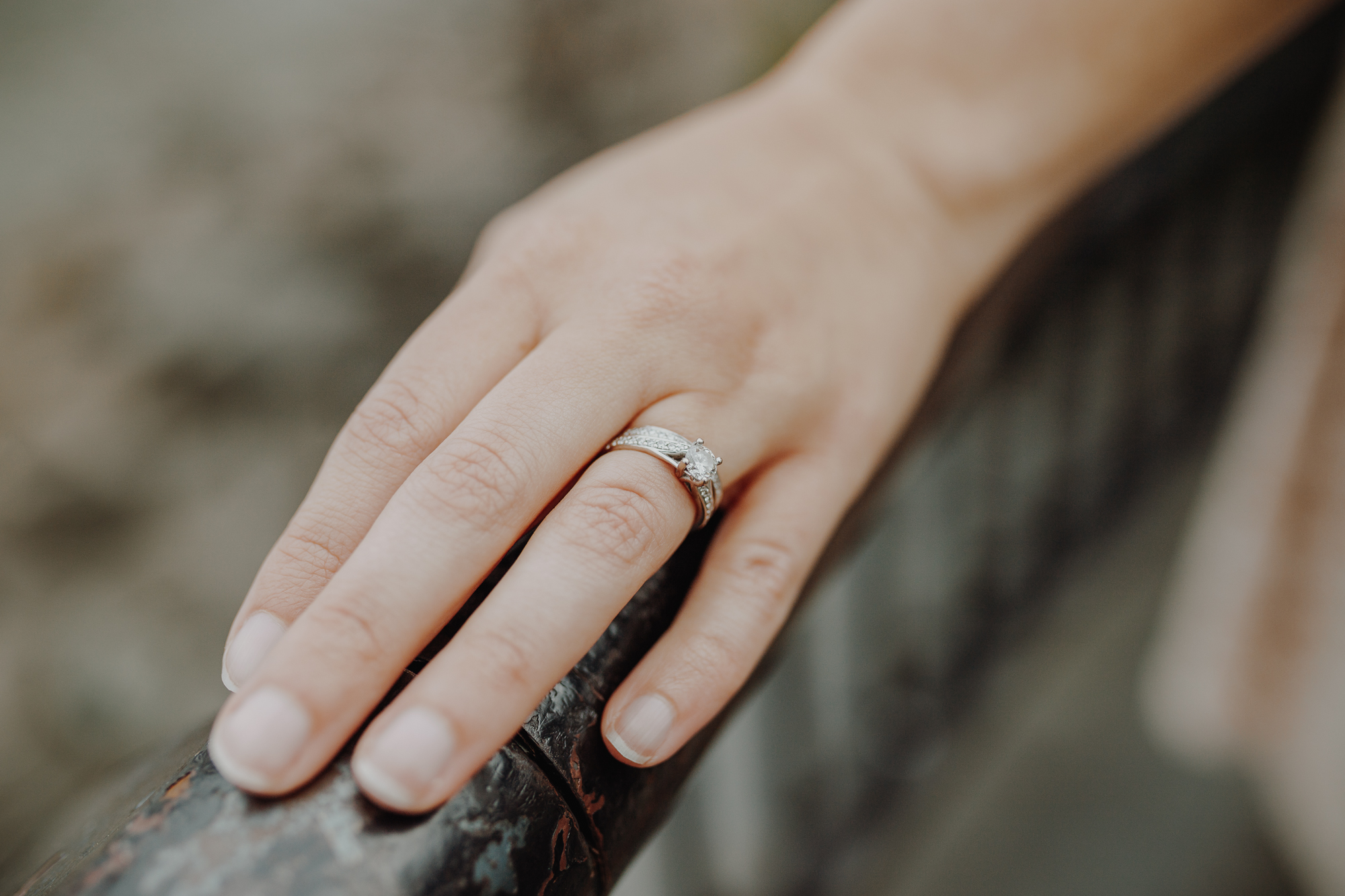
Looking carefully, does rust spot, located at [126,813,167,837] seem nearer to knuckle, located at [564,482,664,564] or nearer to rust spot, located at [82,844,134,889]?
rust spot, located at [82,844,134,889]

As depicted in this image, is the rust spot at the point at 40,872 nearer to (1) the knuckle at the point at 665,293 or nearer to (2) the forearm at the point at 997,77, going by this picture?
(1) the knuckle at the point at 665,293

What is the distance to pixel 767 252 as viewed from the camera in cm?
69

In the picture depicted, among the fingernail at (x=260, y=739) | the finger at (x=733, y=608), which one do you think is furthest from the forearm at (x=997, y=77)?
the fingernail at (x=260, y=739)

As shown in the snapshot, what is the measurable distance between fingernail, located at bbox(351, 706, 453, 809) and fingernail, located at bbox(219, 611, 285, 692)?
0.12 meters

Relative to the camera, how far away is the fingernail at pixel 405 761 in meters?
0.37

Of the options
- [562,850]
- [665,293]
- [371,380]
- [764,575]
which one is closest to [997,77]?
[665,293]

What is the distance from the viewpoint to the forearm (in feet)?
2.59

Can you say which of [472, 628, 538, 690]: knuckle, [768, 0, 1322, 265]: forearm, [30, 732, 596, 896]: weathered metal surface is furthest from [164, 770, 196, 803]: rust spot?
[768, 0, 1322, 265]: forearm

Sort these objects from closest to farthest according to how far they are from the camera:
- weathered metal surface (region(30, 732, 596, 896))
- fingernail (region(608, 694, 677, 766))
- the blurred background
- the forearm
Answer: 1. weathered metal surface (region(30, 732, 596, 896))
2. fingernail (region(608, 694, 677, 766))
3. the forearm
4. the blurred background

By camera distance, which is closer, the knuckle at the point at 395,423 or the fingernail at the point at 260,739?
the fingernail at the point at 260,739

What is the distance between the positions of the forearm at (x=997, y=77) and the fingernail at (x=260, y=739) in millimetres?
699

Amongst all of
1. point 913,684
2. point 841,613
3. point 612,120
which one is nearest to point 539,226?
point 841,613

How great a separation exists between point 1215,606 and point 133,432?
6.86 feet

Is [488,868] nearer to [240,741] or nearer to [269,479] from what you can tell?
[240,741]
